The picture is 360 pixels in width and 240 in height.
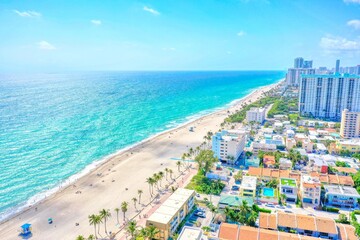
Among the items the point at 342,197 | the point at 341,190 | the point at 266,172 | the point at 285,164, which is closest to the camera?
the point at 342,197

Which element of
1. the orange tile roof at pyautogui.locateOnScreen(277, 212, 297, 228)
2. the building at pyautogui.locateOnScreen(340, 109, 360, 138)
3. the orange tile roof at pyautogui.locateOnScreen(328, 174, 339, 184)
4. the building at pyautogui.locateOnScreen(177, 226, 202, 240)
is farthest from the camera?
the building at pyautogui.locateOnScreen(340, 109, 360, 138)

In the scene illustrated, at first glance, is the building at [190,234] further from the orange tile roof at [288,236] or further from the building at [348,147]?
the building at [348,147]

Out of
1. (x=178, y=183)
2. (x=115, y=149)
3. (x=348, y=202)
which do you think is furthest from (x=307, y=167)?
(x=115, y=149)

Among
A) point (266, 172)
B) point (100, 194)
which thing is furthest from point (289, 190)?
point (100, 194)

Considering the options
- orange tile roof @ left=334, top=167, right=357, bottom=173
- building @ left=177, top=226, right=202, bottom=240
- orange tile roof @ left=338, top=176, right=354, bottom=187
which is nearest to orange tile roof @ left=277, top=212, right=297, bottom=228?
building @ left=177, top=226, right=202, bottom=240

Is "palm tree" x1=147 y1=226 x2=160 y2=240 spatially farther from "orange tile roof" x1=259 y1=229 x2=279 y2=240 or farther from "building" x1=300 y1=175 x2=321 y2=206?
"building" x1=300 y1=175 x2=321 y2=206

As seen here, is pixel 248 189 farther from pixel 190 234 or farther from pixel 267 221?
pixel 190 234

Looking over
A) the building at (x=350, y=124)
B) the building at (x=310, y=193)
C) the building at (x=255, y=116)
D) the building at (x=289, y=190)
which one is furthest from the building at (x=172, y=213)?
the building at (x=255, y=116)
